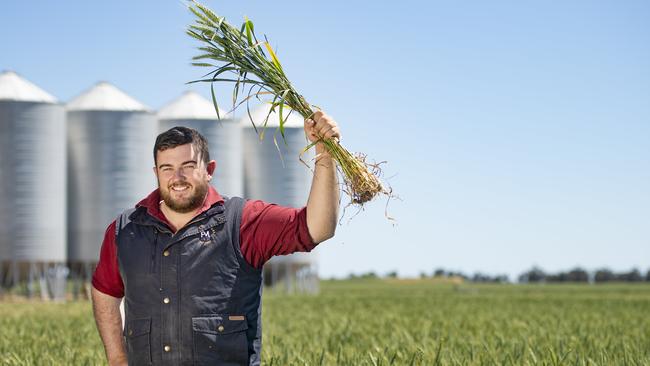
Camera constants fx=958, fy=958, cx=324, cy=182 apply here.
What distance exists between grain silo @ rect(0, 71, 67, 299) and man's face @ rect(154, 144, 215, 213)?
109 ft

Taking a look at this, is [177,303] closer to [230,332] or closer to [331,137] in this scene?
[230,332]

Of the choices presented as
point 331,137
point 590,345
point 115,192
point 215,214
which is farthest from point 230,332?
point 115,192

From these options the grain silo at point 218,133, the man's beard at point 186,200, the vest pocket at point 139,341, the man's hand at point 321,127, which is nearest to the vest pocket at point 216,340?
the vest pocket at point 139,341

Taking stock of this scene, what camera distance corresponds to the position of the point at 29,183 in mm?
36125

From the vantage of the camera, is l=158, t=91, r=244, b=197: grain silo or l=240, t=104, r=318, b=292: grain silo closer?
l=158, t=91, r=244, b=197: grain silo

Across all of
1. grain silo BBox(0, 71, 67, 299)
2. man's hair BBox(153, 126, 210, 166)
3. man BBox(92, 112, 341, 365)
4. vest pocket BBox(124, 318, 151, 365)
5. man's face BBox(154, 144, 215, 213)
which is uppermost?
grain silo BBox(0, 71, 67, 299)

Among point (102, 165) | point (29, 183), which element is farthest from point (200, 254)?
A: point (102, 165)

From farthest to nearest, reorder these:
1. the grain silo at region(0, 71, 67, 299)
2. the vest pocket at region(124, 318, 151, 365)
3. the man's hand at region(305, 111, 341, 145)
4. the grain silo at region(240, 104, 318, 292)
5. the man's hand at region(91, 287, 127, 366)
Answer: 1. the grain silo at region(240, 104, 318, 292)
2. the grain silo at region(0, 71, 67, 299)
3. the man's hand at region(91, 287, 127, 366)
4. the vest pocket at region(124, 318, 151, 365)
5. the man's hand at region(305, 111, 341, 145)

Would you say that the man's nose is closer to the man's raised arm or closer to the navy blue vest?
the navy blue vest

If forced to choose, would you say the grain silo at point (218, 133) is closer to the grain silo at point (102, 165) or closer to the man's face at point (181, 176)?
the grain silo at point (102, 165)

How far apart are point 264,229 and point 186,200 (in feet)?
1.28

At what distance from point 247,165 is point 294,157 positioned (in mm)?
2664

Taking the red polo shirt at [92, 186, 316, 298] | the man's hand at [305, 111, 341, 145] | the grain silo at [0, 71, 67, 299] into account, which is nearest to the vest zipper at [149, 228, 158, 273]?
the red polo shirt at [92, 186, 316, 298]

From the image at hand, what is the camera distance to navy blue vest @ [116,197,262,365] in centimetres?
451
